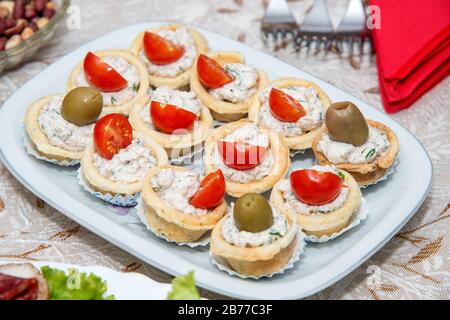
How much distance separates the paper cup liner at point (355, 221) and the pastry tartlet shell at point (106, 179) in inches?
33.9

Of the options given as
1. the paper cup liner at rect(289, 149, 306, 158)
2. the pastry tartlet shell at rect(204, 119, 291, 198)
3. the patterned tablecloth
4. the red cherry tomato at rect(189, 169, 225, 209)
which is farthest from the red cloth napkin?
the red cherry tomato at rect(189, 169, 225, 209)

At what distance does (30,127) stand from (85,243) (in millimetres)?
734

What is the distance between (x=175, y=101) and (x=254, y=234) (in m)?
1.04

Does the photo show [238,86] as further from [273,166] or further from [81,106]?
[81,106]

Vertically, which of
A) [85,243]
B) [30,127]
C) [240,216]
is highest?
[240,216]

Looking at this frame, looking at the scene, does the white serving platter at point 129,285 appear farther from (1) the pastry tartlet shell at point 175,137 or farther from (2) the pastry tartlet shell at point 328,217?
(1) the pastry tartlet shell at point 175,137

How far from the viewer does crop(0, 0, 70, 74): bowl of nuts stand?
4406 mm

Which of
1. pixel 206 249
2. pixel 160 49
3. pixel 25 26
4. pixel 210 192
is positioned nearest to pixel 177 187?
pixel 210 192

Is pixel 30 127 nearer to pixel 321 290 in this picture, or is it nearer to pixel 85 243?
pixel 85 243

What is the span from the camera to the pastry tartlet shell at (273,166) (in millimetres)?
3500

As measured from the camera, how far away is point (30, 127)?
3.83 meters

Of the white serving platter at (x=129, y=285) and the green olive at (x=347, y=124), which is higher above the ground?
the green olive at (x=347, y=124)

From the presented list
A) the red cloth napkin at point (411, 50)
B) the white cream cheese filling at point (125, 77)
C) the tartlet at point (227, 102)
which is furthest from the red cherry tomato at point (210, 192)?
the red cloth napkin at point (411, 50)

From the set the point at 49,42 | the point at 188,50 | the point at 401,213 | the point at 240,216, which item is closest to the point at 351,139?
the point at 401,213
